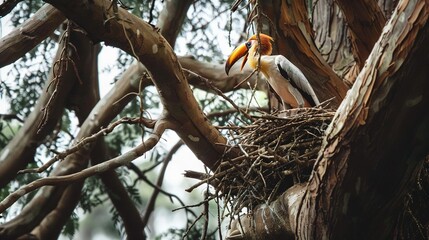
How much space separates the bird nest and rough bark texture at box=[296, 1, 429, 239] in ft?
1.58

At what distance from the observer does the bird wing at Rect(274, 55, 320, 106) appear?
180 inches

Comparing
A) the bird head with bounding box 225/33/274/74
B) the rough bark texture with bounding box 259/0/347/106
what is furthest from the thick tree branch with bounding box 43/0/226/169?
the rough bark texture with bounding box 259/0/347/106

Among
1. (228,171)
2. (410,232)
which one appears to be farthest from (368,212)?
(228,171)

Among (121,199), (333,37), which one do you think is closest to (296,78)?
(333,37)

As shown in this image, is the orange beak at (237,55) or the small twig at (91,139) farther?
the orange beak at (237,55)

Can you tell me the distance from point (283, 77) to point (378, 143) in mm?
1853

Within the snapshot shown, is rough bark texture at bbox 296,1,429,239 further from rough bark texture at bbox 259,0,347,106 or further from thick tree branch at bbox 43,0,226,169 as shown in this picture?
rough bark texture at bbox 259,0,347,106

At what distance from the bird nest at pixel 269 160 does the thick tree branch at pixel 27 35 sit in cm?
148

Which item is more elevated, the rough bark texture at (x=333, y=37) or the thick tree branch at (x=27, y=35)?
the thick tree branch at (x=27, y=35)

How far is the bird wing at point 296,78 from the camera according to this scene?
4562 mm

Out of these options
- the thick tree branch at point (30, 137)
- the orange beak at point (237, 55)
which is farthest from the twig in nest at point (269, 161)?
the thick tree branch at point (30, 137)

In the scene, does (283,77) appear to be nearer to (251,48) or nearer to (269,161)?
(251,48)

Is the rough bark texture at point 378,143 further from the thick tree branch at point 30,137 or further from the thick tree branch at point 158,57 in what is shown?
the thick tree branch at point 30,137

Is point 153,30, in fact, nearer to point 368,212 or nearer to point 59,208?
point 368,212
